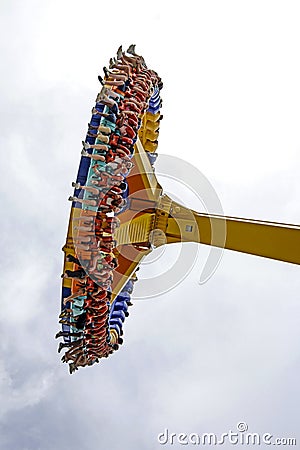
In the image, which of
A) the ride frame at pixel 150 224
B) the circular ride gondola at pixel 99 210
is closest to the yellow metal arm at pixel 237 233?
the ride frame at pixel 150 224

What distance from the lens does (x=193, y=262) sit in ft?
47.2

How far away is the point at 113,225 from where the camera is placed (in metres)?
12.1

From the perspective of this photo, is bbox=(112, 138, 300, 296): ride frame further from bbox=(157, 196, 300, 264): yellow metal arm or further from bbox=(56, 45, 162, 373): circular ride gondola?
bbox=(56, 45, 162, 373): circular ride gondola

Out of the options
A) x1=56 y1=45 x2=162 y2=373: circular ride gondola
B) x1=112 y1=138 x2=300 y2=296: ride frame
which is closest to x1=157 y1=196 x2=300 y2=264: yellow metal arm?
x1=112 y1=138 x2=300 y2=296: ride frame

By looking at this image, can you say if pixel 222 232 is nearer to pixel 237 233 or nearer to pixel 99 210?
pixel 237 233

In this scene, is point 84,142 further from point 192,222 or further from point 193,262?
point 193,262

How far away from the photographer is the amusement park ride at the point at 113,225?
11789 millimetres

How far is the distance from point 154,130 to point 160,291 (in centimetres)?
493

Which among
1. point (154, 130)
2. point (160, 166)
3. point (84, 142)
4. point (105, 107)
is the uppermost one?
point (154, 130)

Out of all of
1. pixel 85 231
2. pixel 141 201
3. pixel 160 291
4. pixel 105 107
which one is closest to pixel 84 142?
pixel 105 107

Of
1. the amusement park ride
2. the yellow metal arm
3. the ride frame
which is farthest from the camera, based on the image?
the ride frame

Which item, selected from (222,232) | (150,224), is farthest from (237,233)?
(150,224)

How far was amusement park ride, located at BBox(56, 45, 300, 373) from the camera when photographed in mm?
11789

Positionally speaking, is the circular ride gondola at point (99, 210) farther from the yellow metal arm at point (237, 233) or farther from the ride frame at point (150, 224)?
the yellow metal arm at point (237, 233)
